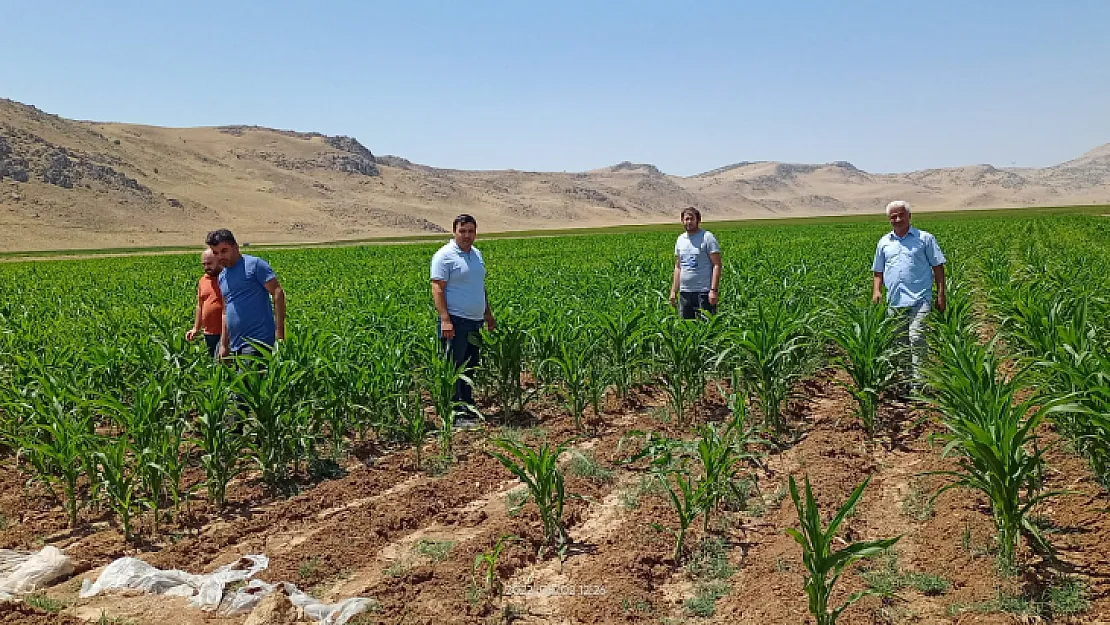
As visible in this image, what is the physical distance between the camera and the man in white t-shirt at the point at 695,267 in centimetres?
786

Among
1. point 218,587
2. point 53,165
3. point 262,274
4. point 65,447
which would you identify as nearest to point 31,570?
point 65,447

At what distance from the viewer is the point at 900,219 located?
6402 millimetres

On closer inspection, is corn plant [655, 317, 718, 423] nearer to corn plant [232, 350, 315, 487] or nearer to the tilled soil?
the tilled soil

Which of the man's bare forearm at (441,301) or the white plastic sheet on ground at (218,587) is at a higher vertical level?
the man's bare forearm at (441,301)

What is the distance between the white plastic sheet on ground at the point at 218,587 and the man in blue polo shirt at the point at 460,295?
2927 mm

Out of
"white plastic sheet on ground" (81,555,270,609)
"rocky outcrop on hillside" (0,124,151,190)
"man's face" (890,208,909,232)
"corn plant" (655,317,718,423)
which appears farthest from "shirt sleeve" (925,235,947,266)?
"rocky outcrop on hillside" (0,124,151,190)

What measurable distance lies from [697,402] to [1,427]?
6.09 m

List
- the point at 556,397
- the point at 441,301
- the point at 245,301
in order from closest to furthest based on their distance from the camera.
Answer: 1. the point at 245,301
2. the point at 441,301
3. the point at 556,397

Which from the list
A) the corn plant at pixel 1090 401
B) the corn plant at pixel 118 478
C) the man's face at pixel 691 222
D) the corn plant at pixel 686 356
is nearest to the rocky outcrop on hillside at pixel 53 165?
the man's face at pixel 691 222

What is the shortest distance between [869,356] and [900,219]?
1.62 m

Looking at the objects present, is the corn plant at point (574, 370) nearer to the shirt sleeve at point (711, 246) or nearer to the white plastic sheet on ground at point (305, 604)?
the shirt sleeve at point (711, 246)

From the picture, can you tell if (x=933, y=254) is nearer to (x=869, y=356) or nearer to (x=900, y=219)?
(x=900, y=219)

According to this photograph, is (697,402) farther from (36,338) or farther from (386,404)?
(36,338)

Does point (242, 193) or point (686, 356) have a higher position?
point (242, 193)
